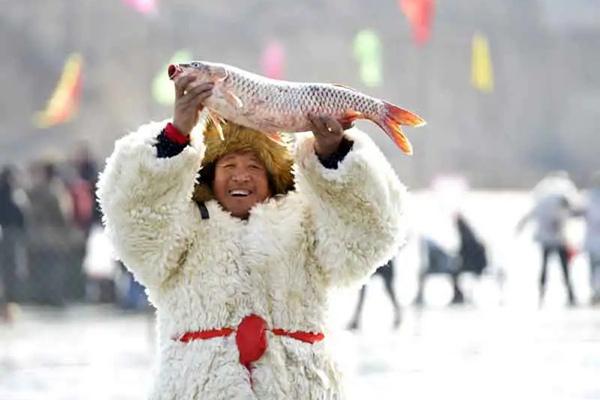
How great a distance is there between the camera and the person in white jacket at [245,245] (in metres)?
5.11

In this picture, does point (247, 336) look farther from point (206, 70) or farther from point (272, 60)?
point (272, 60)

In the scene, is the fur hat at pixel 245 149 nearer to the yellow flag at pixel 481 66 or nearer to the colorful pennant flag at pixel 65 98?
the colorful pennant flag at pixel 65 98

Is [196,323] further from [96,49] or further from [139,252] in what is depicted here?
[96,49]

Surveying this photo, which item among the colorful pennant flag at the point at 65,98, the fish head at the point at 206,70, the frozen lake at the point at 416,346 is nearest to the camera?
the fish head at the point at 206,70

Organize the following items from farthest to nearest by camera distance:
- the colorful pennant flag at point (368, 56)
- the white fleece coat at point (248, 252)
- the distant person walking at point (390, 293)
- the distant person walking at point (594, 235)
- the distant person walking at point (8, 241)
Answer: the colorful pennant flag at point (368, 56), the distant person walking at point (594, 235), the distant person walking at point (8, 241), the distant person walking at point (390, 293), the white fleece coat at point (248, 252)

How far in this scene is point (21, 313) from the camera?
18.2 meters

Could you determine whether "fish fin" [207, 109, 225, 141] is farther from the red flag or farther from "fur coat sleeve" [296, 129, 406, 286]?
the red flag

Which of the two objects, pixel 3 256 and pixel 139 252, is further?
pixel 3 256

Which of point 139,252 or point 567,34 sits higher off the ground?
point 567,34

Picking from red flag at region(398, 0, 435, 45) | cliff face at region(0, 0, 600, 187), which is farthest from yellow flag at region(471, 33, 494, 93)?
red flag at region(398, 0, 435, 45)

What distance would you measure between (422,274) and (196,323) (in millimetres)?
13904

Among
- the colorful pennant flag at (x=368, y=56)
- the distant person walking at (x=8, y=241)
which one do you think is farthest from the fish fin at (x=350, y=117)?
the colorful pennant flag at (x=368, y=56)

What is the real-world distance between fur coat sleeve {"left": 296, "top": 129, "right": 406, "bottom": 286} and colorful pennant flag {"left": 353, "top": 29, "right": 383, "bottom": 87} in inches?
1319

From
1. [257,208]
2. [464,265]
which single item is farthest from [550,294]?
[257,208]
